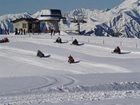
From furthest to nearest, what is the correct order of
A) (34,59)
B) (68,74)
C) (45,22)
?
(45,22)
(34,59)
(68,74)

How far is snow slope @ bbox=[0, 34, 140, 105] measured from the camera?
18.5 m

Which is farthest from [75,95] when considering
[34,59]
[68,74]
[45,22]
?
[45,22]

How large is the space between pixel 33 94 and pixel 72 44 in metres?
36.2

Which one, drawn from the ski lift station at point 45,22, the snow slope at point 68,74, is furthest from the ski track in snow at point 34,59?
the ski lift station at point 45,22

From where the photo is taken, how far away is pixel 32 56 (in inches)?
1897

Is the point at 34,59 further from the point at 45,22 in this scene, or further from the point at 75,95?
the point at 45,22

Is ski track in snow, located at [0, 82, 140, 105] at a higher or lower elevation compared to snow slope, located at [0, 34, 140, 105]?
higher

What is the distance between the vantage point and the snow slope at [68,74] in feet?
60.5

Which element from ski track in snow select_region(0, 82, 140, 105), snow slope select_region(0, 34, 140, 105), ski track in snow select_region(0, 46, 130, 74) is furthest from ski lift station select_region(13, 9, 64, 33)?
ski track in snow select_region(0, 82, 140, 105)

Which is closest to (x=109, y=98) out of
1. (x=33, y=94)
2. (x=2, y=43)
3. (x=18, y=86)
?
(x=33, y=94)

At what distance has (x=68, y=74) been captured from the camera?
31.6 meters

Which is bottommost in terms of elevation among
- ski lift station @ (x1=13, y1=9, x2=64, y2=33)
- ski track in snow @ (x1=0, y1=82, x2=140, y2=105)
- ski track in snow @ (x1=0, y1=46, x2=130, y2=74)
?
ski track in snow @ (x1=0, y1=46, x2=130, y2=74)

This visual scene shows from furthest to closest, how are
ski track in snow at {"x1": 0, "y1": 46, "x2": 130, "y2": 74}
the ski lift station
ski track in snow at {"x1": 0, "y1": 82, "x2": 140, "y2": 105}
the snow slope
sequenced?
1. the ski lift station
2. ski track in snow at {"x1": 0, "y1": 46, "x2": 130, "y2": 74}
3. the snow slope
4. ski track in snow at {"x1": 0, "y1": 82, "x2": 140, "y2": 105}

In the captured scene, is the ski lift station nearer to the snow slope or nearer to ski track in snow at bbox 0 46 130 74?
the snow slope
